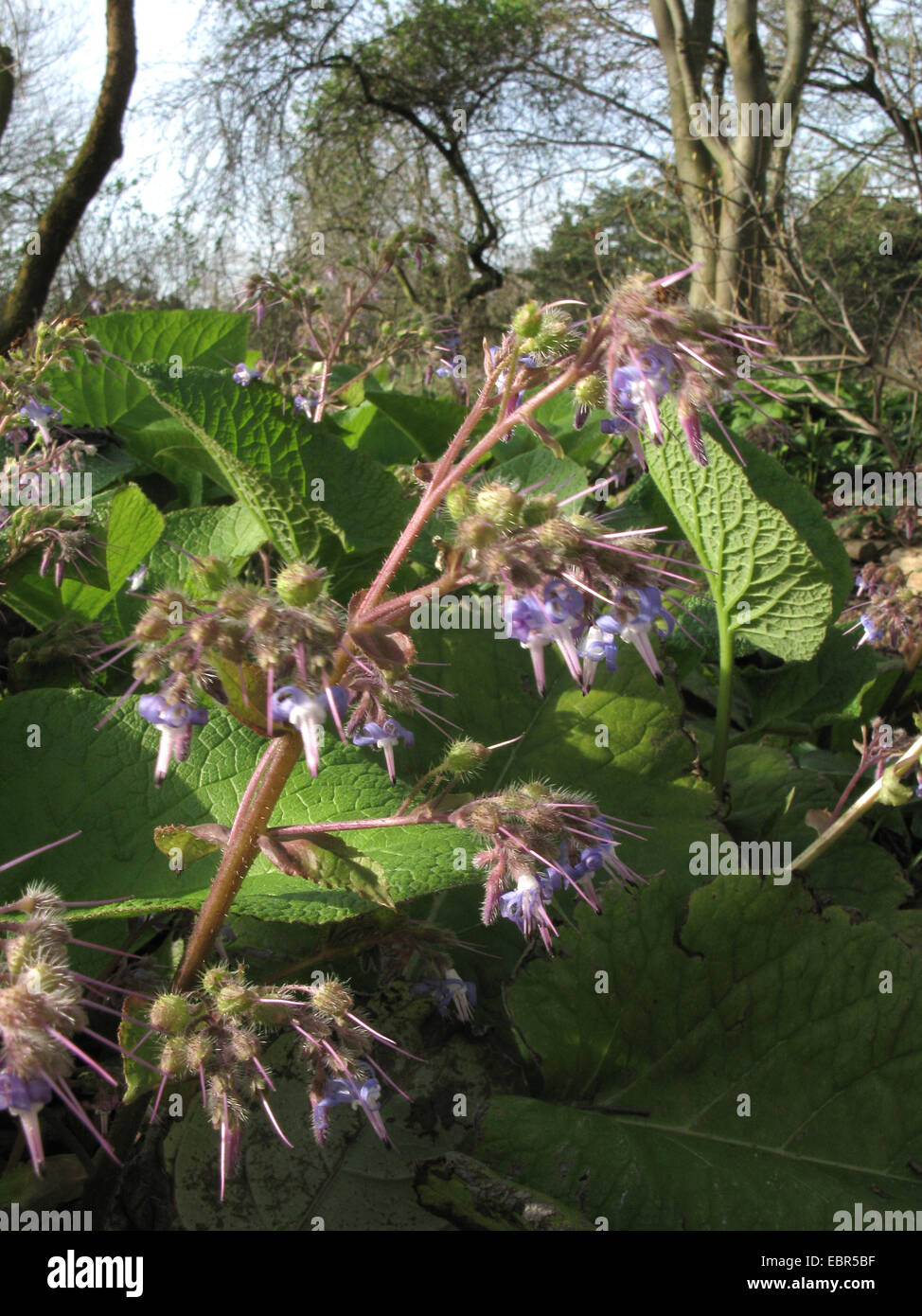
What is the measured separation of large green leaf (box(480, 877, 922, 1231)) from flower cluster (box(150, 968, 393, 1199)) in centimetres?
35

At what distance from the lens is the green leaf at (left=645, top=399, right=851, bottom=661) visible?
168 cm

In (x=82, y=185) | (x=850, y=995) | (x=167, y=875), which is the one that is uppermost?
(x=82, y=185)

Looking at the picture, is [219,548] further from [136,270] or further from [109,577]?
[136,270]

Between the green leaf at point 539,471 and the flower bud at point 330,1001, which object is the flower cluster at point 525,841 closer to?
the flower bud at point 330,1001

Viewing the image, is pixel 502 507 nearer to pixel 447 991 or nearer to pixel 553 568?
pixel 553 568

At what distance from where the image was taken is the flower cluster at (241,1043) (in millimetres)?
871

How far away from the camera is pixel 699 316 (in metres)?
0.89

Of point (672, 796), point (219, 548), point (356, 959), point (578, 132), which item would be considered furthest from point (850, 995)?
point (578, 132)

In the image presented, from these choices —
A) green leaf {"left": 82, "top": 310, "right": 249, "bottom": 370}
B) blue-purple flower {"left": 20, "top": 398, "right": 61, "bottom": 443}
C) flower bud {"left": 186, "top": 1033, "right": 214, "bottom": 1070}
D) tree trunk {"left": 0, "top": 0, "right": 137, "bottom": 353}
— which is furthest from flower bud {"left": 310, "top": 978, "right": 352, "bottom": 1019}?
tree trunk {"left": 0, "top": 0, "right": 137, "bottom": 353}

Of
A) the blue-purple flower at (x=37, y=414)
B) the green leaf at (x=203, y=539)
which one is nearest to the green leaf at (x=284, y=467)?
the green leaf at (x=203, y=539)

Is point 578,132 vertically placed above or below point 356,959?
above

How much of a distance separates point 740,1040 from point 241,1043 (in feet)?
2.66

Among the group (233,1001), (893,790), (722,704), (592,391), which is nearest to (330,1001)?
(233,1001)
